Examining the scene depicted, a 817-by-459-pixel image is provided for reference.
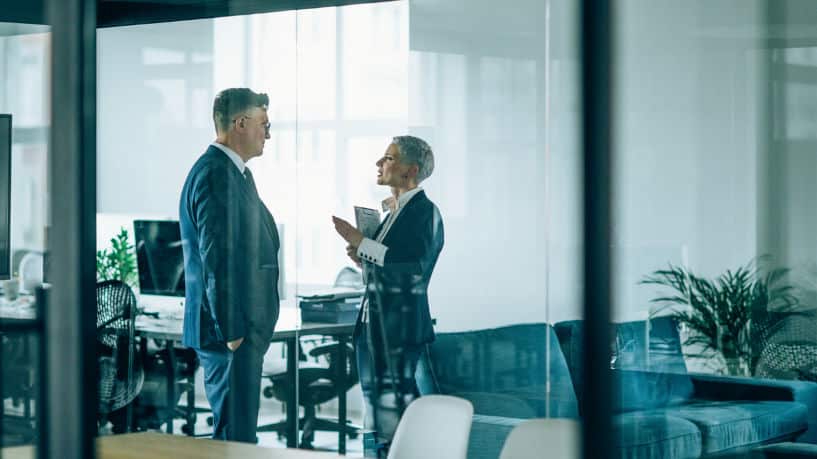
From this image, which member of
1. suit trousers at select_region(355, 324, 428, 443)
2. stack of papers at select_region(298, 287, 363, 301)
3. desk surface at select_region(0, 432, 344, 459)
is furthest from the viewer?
stack of papers at select_region(298, 287, 363, 301)

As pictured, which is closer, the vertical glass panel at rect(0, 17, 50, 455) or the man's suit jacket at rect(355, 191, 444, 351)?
the man's suit jacket at rect(355, 191, 444, 351)

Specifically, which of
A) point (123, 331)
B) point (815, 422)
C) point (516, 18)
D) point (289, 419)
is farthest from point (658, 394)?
point (123, 331)

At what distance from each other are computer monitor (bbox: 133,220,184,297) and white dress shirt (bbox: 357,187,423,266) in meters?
1.13

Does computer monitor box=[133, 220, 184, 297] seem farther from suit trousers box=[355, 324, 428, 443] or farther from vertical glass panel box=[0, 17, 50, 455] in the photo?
suit trousers box=[355, 324, 428, 443]

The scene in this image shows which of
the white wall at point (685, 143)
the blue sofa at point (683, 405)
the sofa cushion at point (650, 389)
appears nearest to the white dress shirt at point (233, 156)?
the blue sofa at point (683, 405)

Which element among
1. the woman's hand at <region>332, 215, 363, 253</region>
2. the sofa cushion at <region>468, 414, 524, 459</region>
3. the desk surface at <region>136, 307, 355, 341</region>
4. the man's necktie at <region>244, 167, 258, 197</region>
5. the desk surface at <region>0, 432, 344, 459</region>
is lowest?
the sofa cushion at <region>468, 414, 524, 459</region>

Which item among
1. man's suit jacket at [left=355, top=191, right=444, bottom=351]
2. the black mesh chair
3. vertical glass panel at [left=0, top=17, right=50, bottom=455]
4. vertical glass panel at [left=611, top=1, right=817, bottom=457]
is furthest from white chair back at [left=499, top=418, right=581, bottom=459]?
the black mesh chair

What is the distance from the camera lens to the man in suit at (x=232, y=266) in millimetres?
5949

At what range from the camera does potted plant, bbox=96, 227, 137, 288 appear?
6512mm

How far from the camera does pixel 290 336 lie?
5863mm

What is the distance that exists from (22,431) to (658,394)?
99.0 inches

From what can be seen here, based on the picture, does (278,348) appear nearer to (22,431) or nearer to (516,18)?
(22,431)

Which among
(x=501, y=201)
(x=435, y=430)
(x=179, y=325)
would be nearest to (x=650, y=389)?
(x=501, y=201)

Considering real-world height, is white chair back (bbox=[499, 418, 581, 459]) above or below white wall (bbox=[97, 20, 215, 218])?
below
